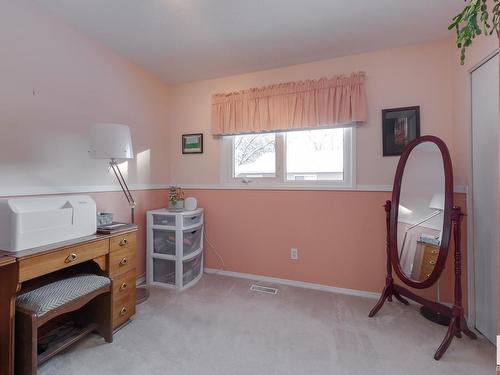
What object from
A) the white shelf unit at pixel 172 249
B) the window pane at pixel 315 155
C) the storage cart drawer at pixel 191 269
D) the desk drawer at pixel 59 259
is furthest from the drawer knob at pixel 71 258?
the window pane at pixel 315 155

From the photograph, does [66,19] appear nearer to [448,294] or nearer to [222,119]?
[222,119]

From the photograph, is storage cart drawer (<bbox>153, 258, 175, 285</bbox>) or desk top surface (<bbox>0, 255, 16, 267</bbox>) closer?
desk top surface (<bbox>0, 255, 16, 267</bbox>)

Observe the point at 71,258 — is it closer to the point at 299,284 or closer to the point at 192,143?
the point at 192,143

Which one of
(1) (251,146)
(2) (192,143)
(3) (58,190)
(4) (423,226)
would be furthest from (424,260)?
(3) (58,190)

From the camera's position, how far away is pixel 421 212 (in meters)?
2.01

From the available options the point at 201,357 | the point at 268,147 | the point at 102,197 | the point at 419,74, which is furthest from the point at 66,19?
the point at 419,74

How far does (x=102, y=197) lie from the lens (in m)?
2.29

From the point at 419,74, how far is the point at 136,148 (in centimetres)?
288

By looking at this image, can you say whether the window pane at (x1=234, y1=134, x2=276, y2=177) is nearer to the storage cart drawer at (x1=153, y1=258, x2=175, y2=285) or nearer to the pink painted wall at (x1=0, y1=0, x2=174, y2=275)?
the pink painted wall at (x1=0, y1=0, x2=174, y2=275)

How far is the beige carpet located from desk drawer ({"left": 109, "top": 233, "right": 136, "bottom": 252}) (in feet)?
2.00

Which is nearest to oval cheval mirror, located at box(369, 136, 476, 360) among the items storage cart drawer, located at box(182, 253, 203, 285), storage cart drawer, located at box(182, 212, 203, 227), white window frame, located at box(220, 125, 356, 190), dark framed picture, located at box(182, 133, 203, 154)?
white window frame, located at box(220, 125, 356, 190)

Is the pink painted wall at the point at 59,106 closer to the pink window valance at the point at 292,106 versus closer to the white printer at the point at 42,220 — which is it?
the white printer at the point at 42,220

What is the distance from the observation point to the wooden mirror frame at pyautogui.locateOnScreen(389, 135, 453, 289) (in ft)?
5.77

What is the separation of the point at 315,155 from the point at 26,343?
2571 mm
